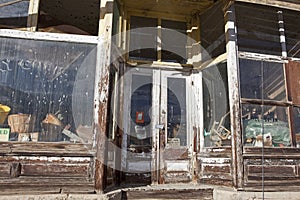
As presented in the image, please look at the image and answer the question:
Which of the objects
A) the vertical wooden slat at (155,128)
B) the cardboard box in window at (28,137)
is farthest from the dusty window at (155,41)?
the cardboard box in window at (28,137)

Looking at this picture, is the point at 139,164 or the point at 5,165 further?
the point at 139,164

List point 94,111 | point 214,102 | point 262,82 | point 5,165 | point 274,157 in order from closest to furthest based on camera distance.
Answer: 1. point 5,165
2. point 94,111
3. point 274,157
4. point 262,82
5. point 214,102

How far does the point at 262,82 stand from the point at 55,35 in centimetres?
296

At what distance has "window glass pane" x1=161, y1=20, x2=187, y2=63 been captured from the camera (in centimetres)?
442

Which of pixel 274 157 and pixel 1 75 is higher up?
pixel 1 75

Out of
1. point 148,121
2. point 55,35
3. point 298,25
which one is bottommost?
point 148,121

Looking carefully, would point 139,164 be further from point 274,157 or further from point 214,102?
point 274,157

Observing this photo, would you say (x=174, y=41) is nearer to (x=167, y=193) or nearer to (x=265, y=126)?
(x=265, y=126)

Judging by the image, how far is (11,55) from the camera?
3.09m

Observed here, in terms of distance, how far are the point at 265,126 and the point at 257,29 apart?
1.60 meters


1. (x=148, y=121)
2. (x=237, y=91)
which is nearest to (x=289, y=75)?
(x=237, y=91)

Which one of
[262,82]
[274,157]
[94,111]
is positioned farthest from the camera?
[262,82]

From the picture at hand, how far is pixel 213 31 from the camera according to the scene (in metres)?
4.12

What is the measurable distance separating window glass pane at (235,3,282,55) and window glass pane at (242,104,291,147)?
907mm
